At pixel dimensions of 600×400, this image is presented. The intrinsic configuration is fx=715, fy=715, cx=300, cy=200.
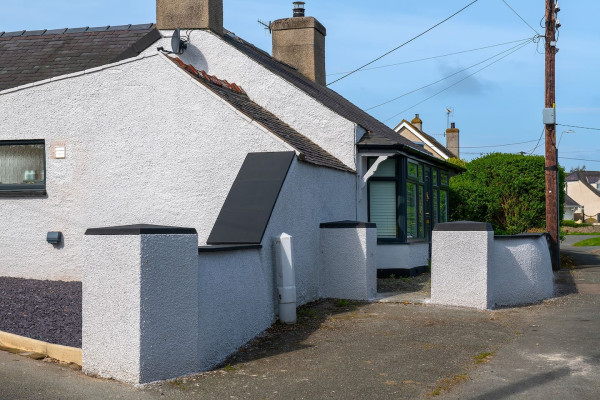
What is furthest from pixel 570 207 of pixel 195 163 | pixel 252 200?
pixel 252 200

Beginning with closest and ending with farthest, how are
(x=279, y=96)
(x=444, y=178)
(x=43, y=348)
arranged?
(x=43, y=348) < (x=279, y=96) < (x=444, y=178)

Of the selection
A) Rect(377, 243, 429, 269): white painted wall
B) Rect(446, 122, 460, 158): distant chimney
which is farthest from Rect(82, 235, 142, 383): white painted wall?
Rect(446, 122, 460, 158): distant chimney

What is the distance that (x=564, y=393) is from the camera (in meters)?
6.49

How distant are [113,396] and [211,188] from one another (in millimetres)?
5738

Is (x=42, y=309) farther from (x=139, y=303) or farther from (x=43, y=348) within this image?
(x=139, y=303)

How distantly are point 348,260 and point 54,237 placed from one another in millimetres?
5100

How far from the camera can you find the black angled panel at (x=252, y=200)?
9227 mm

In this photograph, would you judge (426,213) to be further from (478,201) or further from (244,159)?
(244,159)

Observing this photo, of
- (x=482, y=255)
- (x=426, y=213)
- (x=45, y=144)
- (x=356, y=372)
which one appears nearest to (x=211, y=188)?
(x=45, y=144)

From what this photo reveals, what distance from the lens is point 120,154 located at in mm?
12188

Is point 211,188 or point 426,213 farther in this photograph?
point 426,213

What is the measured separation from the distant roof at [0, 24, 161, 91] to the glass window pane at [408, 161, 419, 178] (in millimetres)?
6320

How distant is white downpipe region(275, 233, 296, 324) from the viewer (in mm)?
9641

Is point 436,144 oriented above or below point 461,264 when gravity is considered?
above
